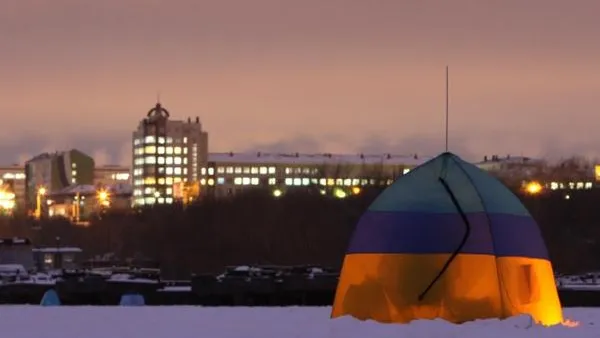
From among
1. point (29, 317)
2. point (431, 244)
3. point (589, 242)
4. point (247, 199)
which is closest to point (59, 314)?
point (29, 317)

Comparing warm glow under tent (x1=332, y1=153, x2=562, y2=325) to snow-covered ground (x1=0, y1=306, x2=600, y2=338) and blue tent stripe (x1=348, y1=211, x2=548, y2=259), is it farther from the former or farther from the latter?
snow-covered ground (x1=0, y1=306, x2=600, y2=338)

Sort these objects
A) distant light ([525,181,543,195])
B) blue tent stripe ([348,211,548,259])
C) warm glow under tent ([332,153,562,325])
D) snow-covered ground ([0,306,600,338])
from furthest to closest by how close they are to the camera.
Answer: distant light ([525,181,543,195]) < blue tent stripe ([348,211,548,259]) < warm glow under tent ([332,153,562,325]) < snow-covered ground ([0,306,600,338])

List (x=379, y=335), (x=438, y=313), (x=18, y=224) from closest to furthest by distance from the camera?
(x=379, y=335), (x=438, y=313), (x=18, y=224)

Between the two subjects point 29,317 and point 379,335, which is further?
point 29,317

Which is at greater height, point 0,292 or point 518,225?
point 518,225

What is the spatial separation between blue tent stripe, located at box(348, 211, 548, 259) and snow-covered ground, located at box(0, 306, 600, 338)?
1.50m

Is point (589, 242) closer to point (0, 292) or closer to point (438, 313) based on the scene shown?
point (0, 292)

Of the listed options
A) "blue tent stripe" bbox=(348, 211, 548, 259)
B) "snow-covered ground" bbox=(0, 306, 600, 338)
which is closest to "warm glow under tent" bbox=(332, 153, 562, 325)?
"blue tent stripe" bbox=(348, 211, 548, 259)

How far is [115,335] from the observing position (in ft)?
72.6

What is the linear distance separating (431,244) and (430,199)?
0.89 metres

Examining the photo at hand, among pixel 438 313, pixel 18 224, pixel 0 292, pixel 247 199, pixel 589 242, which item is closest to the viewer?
pixel 438 313

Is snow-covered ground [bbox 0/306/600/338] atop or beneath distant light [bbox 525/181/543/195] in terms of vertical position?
beneath

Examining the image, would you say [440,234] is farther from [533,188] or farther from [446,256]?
[533,188]

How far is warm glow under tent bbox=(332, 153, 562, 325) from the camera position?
2403cm
